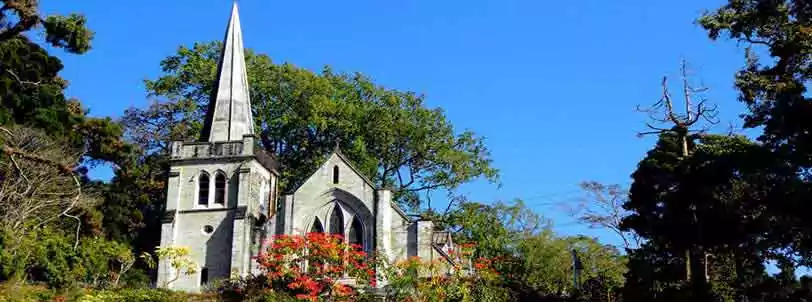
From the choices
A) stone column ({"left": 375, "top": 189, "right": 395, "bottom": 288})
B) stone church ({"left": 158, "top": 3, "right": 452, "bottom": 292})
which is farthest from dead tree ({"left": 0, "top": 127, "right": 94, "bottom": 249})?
stone column ({"left": 375, "top": 189, "right": 395, "bottom": 288})

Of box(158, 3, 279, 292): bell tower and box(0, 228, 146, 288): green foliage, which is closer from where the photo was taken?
box(0, 228, 146, 288): green foliage

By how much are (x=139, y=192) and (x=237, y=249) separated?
9.12 meters

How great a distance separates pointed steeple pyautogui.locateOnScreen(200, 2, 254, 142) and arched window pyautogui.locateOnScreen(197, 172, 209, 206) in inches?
69.2

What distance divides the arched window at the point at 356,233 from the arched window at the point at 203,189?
6024 millimetres

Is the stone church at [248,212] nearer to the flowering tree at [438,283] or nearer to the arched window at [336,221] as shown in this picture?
the arched window at [336,221]

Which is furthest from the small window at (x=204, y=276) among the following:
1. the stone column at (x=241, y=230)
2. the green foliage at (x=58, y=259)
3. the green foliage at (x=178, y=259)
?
the green foliage at (x=58, y=259)

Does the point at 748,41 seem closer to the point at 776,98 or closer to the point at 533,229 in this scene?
the point at 776,98

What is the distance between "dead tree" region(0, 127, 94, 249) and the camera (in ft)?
93.2

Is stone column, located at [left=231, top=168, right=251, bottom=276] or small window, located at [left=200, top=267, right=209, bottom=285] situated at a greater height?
stone column, located at [left=231, top=168, right=251, bottom=276]

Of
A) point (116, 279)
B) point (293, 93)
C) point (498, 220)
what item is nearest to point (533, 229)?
point (498, 220)

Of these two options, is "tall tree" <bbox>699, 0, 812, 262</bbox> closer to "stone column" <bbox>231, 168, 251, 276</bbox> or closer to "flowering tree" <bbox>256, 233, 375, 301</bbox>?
"flowering tree" <bbox>256, 233, 375, 301</bbox>

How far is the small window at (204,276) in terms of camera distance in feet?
111

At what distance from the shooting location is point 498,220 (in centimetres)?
4319

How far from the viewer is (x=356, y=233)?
33.7 m
